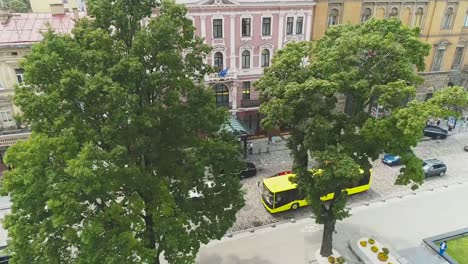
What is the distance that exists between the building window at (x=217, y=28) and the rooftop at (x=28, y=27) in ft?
40.8

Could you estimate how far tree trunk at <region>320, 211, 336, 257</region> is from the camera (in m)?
21.7

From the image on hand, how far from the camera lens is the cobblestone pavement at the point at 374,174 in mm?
27891

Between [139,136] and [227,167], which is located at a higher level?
[139,136]

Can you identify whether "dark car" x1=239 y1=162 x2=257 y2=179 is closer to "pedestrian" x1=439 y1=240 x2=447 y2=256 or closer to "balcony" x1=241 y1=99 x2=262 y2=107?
"balcony" x1=241 y1=99 x2=262 y2=107

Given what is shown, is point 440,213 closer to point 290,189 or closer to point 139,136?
point 290,189

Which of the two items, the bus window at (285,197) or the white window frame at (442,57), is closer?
the bus window at (285,197)

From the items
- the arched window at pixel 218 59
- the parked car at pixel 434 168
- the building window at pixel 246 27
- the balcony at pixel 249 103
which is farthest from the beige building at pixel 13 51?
the parked car at pixel 434 168

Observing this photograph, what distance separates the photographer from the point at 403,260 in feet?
75.0

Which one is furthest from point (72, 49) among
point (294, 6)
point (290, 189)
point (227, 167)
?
point (294, 6)

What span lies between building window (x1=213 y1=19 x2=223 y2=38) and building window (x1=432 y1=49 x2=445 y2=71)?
27716mm

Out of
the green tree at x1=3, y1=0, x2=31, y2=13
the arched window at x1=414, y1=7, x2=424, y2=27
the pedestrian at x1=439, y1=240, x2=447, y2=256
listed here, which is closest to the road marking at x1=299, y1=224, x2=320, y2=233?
the pedestrian at x1=439, y1=240, x2=447, y2=256

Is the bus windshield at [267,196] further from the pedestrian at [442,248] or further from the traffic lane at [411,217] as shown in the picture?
the pedestrian at [442,248]

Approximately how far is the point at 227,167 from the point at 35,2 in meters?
50.7

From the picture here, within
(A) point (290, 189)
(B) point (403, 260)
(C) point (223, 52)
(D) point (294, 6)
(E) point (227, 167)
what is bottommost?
(B) point (403, 260)
